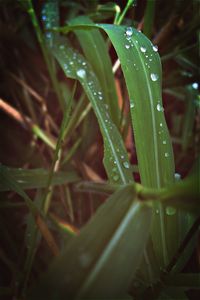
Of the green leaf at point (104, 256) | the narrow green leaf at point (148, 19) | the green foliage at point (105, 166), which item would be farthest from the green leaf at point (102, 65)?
the green leaf at point (104, 256)

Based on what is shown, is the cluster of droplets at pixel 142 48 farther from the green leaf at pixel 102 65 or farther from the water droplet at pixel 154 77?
the green leaf at pixel 102 65

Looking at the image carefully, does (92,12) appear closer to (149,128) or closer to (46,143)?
(46,143)

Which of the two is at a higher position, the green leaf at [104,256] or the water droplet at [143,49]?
the water droplet at [143,49]

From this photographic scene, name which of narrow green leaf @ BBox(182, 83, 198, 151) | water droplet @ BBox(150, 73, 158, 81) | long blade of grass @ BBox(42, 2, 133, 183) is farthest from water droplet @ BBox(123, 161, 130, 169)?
narrow green leaf @ BBox(182, 83, 198, 151)

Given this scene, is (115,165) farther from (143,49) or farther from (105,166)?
(143,49)

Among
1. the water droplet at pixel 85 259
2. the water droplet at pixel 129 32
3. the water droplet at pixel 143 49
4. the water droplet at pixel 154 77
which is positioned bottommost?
the water droplet at pixel 85 259

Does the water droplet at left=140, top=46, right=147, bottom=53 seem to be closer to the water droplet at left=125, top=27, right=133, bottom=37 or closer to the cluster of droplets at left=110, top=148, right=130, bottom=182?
the water droplet at left=125, top=27, right=133, bottom=37

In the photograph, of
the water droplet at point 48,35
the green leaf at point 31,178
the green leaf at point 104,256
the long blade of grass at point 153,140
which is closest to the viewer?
the green leaf at point 104,256
